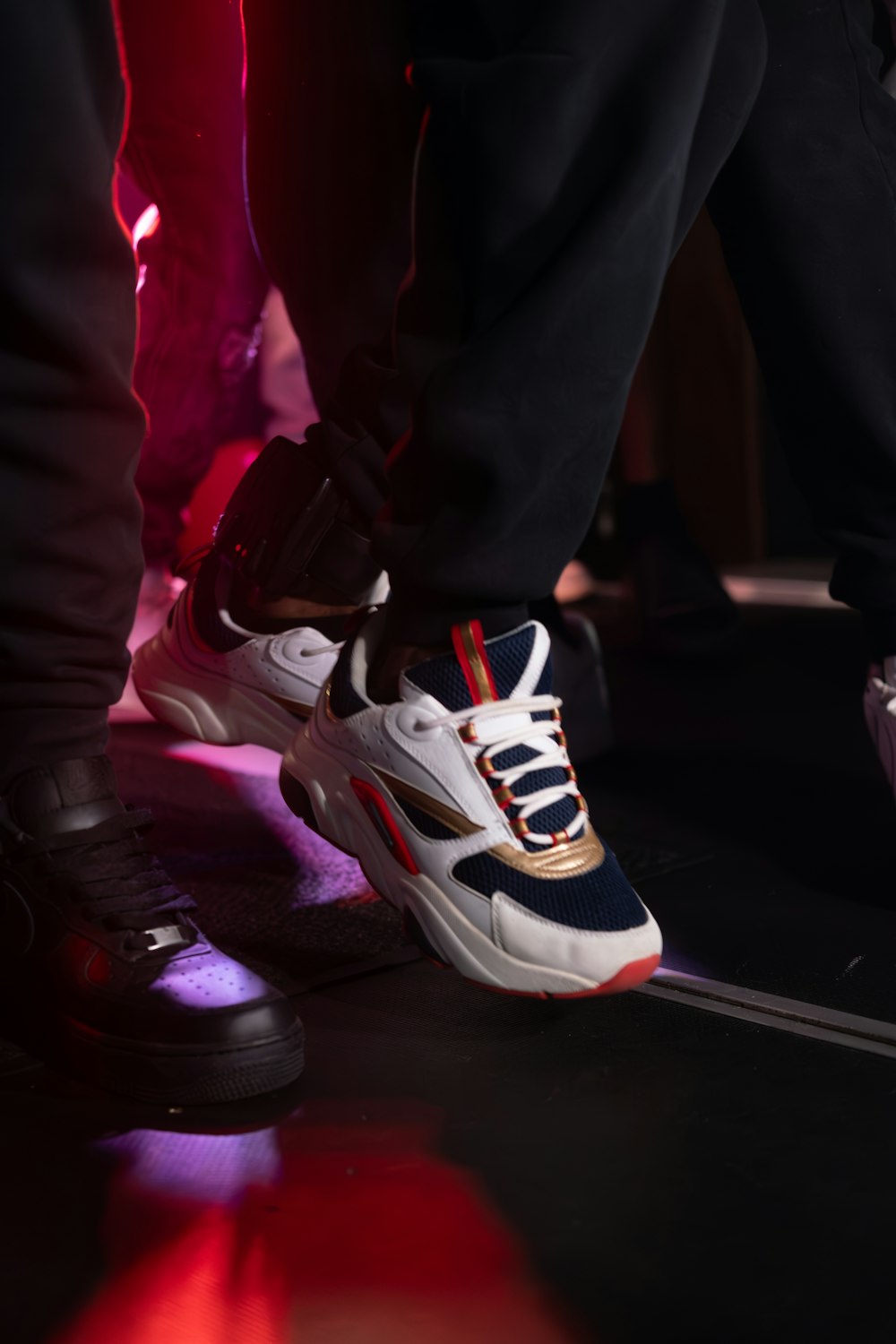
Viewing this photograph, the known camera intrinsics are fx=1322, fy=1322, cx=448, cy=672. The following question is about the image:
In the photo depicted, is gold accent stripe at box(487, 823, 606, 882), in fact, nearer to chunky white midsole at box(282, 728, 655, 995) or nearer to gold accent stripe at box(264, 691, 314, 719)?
chunky white midsole at box(282, 728, 655, 995)

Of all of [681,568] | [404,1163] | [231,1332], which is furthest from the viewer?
[681,568]

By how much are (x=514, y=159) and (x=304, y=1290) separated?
0.60 metres

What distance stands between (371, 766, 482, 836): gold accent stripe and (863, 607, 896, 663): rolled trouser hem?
0.44 meters

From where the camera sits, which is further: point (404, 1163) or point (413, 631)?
point (413, 631)

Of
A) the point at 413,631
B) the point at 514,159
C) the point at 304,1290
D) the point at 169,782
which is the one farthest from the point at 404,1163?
the point at 169,782

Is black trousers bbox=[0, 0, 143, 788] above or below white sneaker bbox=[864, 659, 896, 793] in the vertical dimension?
above

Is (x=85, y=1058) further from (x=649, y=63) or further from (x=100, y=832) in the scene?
(x=649, y=63)

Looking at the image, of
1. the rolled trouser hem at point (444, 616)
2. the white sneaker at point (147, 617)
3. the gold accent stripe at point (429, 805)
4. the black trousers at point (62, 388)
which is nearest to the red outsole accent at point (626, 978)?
the gold accent stripe at point (429, 805)

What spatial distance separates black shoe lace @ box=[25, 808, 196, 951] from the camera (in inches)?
29.7

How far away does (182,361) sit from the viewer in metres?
1.83

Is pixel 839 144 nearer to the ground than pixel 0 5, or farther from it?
nearer to the ground

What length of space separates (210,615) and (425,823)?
414 mm

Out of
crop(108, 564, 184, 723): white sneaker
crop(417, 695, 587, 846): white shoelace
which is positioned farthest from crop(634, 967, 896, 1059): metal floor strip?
crop(108, 564, 184, 723): white sneaker

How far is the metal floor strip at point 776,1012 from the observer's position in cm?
73
